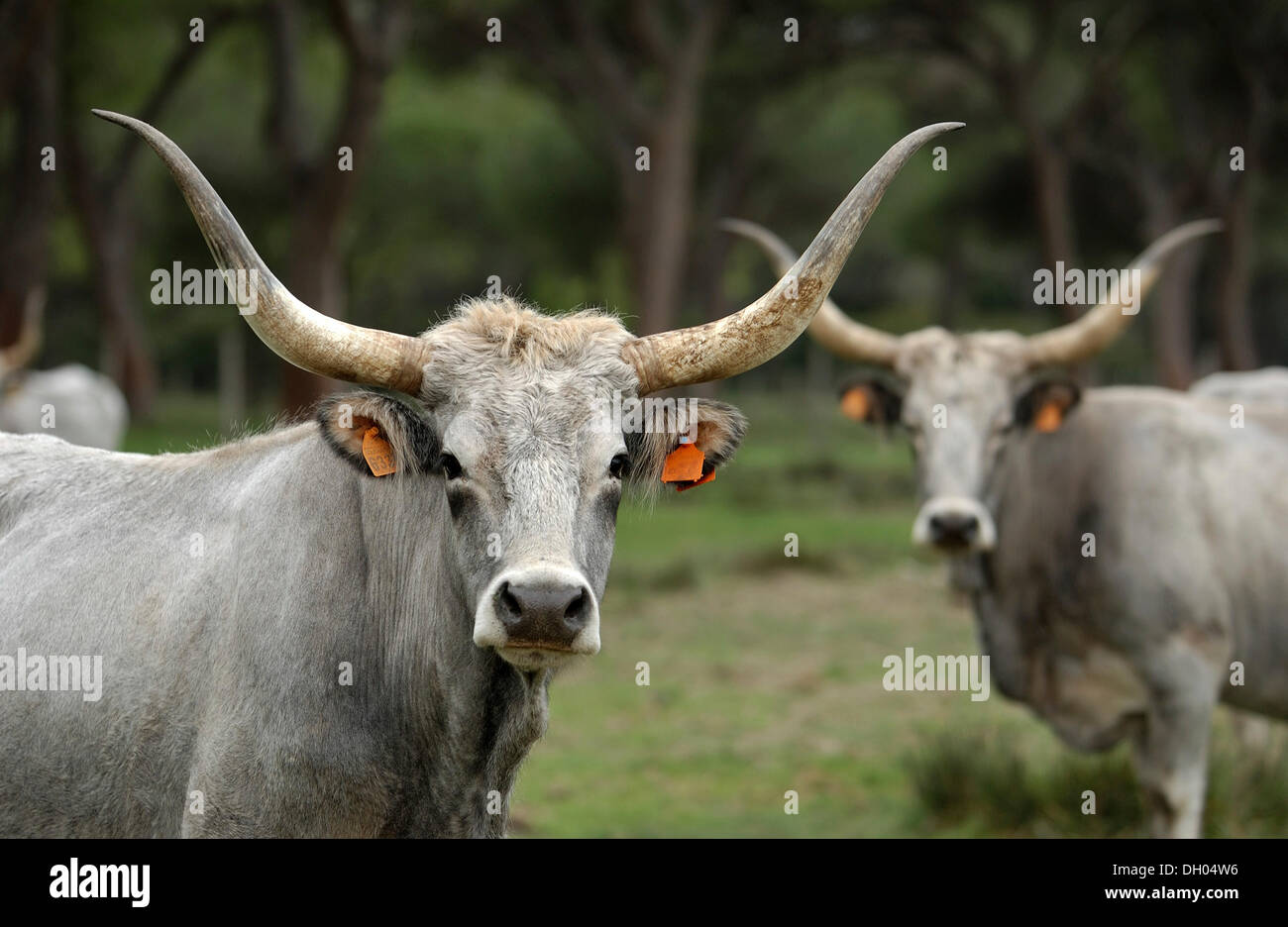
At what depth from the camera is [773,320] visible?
4270mm

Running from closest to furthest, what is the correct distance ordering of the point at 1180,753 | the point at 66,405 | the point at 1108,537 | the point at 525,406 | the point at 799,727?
the point at 525,406
the point at 1180,753
the point at 1108,537
the point at 799,727
the point at 66,405

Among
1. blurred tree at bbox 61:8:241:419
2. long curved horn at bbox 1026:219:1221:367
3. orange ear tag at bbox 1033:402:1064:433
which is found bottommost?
orange ear tag at bbox 1033:402:1064:433

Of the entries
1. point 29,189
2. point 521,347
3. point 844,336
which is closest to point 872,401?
point 844,336

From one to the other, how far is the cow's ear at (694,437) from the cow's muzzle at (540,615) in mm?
793

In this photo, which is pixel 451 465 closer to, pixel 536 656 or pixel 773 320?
pixel 536 656

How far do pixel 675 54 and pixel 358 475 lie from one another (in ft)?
54.0

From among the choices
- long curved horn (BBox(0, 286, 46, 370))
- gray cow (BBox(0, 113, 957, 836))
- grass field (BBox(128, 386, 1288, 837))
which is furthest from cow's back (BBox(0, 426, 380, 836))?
long curved horn (BBox(0, 286, 46, 370))

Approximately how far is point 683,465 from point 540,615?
1055 millimetres

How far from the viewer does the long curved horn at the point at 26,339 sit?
57.6ft

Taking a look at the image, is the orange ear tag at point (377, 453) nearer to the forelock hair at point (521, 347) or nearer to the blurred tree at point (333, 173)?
the forelock hair at point (521, 347)

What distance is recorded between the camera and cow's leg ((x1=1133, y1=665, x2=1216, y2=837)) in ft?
22.8

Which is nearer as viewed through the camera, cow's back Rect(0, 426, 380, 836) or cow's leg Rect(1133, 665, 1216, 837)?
cow's back Rect(0, 426, 380, 836)

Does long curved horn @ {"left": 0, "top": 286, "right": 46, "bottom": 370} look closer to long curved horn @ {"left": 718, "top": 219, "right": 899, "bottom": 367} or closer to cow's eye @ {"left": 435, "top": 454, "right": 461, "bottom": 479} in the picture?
long curved horn @ {"left": 718, "top": 219, "right": 899, "bottom": 367}

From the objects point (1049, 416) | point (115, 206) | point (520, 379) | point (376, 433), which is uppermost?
point (115, 206)
